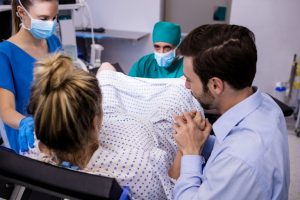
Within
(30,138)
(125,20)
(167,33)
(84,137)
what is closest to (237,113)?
(84,137)

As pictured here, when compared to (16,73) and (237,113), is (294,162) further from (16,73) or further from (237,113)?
(16,73)

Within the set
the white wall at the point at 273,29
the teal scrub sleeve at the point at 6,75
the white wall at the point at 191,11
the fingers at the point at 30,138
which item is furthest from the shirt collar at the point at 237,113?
the white wall at the point at 191,11

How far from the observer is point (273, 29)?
287 cm

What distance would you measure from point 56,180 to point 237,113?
525 millimetres

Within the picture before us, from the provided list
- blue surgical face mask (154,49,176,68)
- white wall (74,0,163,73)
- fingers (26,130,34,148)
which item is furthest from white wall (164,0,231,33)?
fingers (26,130,34,148)

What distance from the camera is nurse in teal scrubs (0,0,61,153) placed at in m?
1.24

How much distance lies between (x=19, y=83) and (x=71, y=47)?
1.19 metres

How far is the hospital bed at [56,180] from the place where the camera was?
0.61 m

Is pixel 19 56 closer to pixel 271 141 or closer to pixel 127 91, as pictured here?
pixel 127 91

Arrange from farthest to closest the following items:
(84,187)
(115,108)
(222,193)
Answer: (115,108) → (222,193) → (84,187)

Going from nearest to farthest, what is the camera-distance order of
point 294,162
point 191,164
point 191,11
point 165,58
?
point 191,164 → point 165,58 → point 294,162 → point 191,11

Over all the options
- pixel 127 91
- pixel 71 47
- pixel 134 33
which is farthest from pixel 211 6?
pixel 127 91

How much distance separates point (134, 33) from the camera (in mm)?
3266

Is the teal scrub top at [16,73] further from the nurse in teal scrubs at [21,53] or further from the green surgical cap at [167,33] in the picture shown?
the green surgical cap at [167,33]
